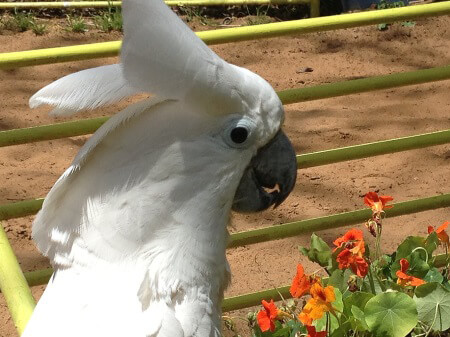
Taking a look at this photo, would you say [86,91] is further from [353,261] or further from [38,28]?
[38,28]

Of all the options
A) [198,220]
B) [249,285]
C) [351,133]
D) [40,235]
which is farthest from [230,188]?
[351,133]

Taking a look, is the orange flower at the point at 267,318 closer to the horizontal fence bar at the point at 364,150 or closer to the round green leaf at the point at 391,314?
the round green leaf at the point at 391,314

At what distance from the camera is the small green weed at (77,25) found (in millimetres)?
4812

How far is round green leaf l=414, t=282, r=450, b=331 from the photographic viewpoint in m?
2.35

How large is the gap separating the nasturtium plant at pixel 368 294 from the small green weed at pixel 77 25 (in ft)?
8.83

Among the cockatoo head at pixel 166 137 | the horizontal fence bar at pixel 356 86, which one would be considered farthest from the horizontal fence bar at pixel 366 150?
the cockatoo head at pixel 166 137

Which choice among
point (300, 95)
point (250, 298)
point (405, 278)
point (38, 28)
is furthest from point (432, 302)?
point (38, 28)

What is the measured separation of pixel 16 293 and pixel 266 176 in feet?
1.91

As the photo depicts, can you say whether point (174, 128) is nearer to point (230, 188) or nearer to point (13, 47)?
point (230, 188)

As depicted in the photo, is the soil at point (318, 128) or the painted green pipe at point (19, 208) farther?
the soil at point (318, 128)

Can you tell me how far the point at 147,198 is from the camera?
1.78 meters

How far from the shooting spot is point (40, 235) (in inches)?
73.5

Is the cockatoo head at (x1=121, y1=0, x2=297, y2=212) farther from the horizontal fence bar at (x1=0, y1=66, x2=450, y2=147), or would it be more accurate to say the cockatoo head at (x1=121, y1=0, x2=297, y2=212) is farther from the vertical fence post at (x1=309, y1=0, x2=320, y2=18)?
the vertical fence post at (x1=309, y1=0, x2=320, y2=18)

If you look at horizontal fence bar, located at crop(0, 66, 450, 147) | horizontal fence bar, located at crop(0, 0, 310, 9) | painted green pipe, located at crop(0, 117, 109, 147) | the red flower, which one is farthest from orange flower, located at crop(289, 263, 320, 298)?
horizontal fence bar, located at crop(0, 0, 310, 9)
